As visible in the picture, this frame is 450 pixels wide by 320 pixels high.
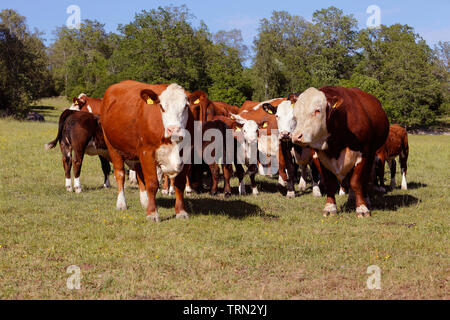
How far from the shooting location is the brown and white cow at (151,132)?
812 centimetres

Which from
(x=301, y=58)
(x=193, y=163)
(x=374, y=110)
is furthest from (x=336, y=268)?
(x=301, y=58)

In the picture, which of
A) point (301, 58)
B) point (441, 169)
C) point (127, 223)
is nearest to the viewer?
point (127, 223)

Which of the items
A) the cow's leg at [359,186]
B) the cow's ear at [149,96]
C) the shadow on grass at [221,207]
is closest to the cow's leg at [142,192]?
the shadow on grass at [221,207]

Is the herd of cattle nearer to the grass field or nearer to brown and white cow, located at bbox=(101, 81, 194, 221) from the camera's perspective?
brown and white cow, located at bbox=(101, 81, 194, 221)

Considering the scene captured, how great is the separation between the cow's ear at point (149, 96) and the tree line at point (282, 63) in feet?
143

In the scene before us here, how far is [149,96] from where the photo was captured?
8.27m

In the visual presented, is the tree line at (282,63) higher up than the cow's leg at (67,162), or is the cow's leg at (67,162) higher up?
the tree line at (282,63)

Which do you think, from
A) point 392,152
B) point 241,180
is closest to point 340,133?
point 241,180

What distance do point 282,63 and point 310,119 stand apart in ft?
220

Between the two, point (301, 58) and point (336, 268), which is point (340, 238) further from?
point (301, 58)

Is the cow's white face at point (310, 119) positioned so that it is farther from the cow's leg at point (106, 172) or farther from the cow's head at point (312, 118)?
the cow's leg at point (106, 172)

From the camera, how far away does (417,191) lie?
41.1ft

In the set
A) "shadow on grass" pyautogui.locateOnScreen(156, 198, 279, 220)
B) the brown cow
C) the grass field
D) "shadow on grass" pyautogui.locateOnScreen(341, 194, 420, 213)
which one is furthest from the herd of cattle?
the brown cow

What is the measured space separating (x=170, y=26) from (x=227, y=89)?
11818 millimetres
